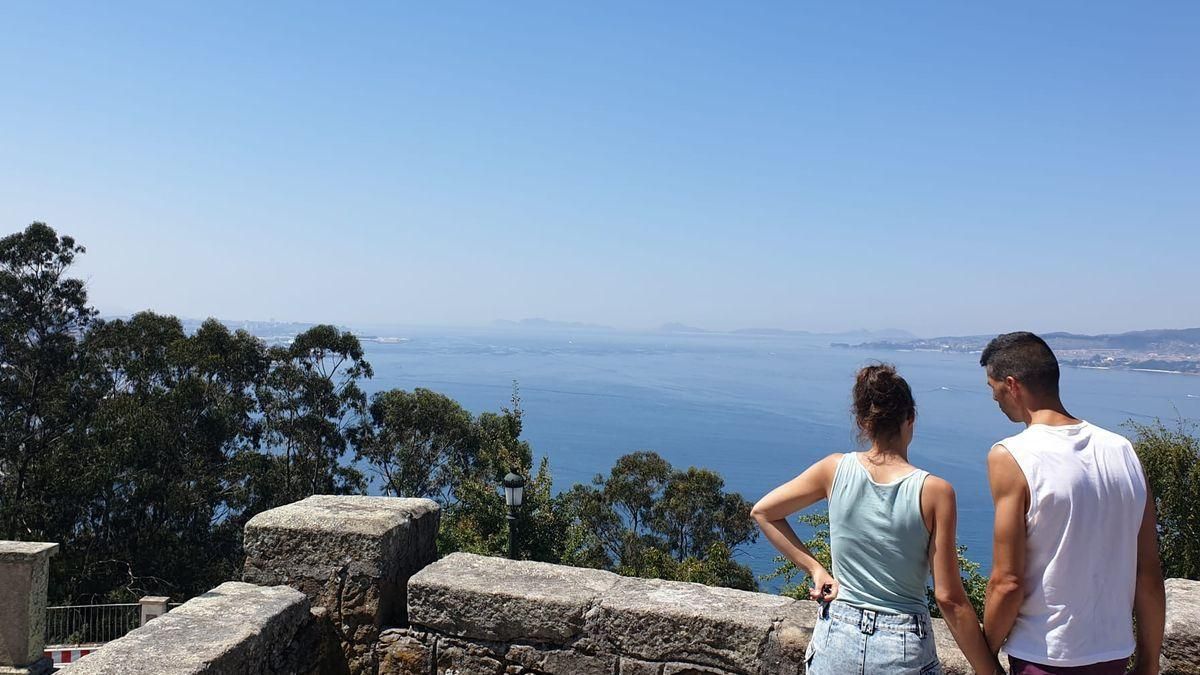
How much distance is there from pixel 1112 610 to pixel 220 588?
10.3 feet

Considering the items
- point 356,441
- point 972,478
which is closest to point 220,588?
point 356,441

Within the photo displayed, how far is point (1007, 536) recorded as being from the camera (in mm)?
1872

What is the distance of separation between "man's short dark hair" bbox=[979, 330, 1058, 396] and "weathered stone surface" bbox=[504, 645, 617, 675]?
1750 mm

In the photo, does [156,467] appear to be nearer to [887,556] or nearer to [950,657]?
[950,657]

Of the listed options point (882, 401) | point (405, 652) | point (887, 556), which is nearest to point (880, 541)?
point (887, 556)

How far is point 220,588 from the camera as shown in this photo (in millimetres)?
3090

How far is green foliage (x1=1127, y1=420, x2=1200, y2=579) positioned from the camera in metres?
15.6

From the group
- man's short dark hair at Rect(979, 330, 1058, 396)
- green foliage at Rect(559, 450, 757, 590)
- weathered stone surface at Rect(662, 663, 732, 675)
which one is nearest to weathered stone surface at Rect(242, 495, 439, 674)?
weathered stone surface at Rect(662, 663, 732, 675)

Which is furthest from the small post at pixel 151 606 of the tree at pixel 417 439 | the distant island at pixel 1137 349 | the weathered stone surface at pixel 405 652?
the distant island at pixel 1137 349

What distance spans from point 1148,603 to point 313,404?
1302 inches

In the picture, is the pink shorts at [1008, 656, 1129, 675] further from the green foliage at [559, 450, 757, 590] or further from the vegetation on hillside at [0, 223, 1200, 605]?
the green foliage at [559, 450, 757, 590]

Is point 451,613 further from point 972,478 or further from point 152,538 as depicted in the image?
point 972,478

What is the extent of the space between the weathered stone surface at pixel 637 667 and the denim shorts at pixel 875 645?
88cm

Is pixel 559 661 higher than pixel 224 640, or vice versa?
pixel 224 640
